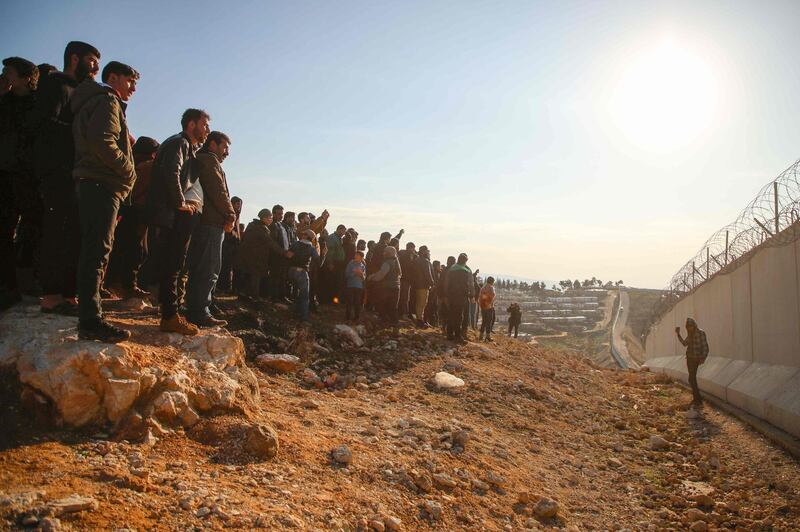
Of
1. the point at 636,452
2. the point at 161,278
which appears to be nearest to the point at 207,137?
the point at 161,278

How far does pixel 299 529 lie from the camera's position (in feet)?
10.0

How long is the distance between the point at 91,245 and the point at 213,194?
1.62 metres

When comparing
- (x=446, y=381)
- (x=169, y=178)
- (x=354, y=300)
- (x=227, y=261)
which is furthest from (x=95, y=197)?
(x=354, y=300)

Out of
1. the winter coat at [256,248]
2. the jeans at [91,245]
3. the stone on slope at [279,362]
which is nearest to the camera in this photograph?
the jeans at [91,245]

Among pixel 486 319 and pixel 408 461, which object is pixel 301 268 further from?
pixel 486 319

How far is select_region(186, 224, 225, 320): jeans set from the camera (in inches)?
201

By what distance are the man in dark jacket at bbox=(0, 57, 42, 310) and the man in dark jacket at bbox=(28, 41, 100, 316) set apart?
3.4 inches

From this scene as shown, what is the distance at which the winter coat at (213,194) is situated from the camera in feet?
16.8

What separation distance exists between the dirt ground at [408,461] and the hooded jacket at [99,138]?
5.03 feet

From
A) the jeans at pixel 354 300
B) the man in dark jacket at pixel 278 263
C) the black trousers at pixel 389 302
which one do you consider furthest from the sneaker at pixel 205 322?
the black trousers at pixel 389 302

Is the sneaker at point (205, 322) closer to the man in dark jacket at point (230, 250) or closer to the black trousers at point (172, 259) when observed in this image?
the black trousers at point (172, 259)

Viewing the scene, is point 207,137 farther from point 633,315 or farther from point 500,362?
point 633,315

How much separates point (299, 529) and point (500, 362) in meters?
7.91

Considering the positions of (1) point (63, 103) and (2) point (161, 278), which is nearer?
(1) point (63, 103)
